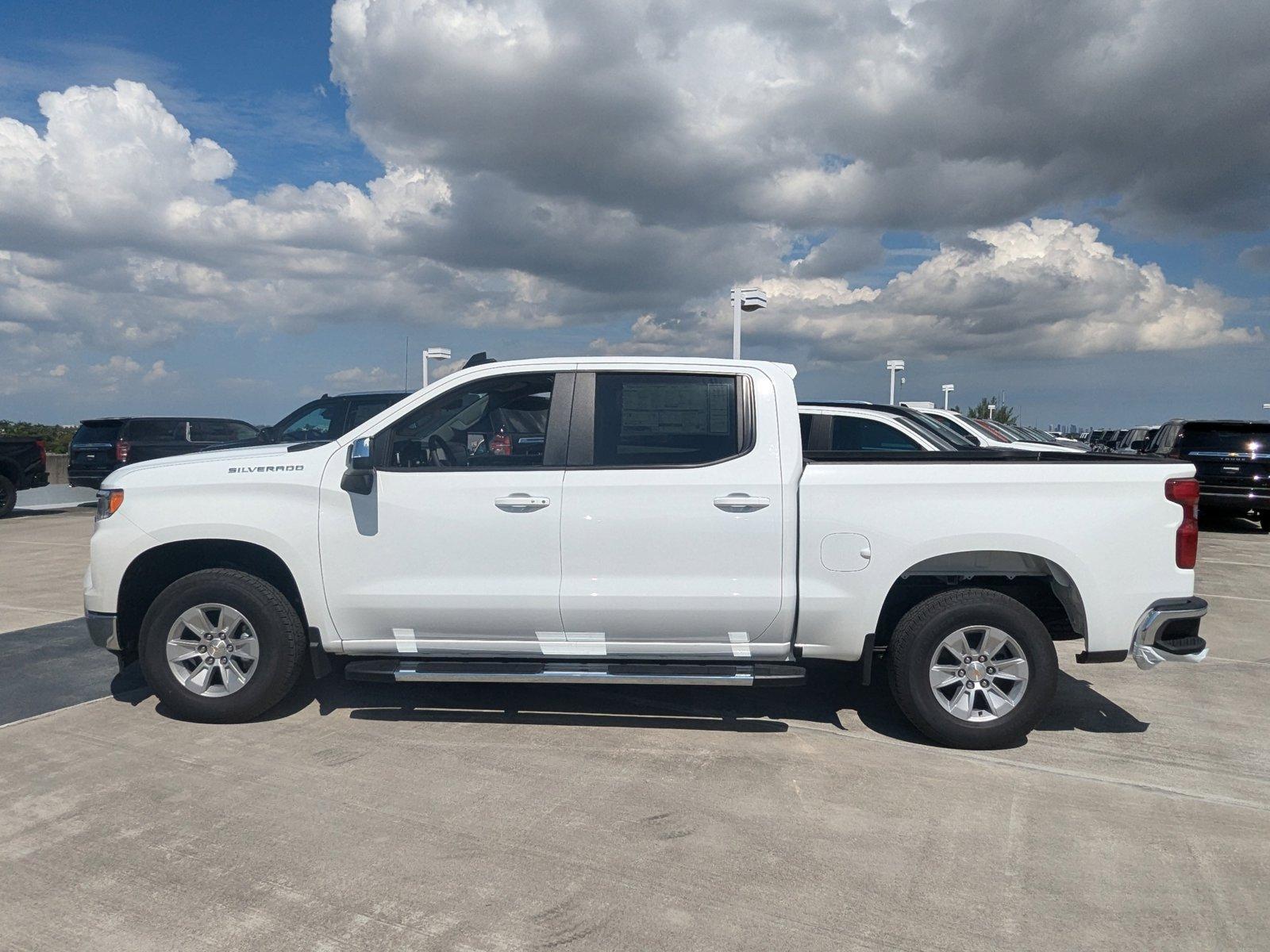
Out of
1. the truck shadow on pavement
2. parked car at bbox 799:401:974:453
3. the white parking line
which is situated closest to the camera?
the truck shadow on pavement

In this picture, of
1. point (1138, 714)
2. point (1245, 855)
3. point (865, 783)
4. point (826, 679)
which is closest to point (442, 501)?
point (865, 783)

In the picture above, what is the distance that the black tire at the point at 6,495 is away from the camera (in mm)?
17172

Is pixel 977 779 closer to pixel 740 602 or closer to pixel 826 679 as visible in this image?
pixel 740 602

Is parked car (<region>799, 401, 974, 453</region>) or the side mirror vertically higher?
parked car (<region>799, 401, 974, 453</region>)

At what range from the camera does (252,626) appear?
521 cm

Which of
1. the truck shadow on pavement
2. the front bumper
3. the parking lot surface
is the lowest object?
the parking lot surface

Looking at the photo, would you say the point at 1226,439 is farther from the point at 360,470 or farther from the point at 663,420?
the point at 360,470

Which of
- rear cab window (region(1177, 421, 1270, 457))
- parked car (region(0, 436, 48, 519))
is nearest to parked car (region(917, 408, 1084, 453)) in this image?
rear cab window (region(1177, 421, 1270, 457))

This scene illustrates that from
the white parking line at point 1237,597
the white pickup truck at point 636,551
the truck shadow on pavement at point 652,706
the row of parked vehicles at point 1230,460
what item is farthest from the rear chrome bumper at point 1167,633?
the row of parked vehicles at point 1230,460

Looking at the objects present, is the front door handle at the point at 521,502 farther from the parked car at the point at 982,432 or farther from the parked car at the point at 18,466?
the parked car at the point at 18,466

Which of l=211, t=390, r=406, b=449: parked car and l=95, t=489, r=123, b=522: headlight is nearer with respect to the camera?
l=95, t=489, r=123, b=522: headlight

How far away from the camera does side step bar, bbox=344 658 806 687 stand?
16.1ft

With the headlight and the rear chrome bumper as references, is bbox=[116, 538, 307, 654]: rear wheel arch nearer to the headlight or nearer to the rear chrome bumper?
the headlight

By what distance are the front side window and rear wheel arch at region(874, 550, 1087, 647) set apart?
208 cm
